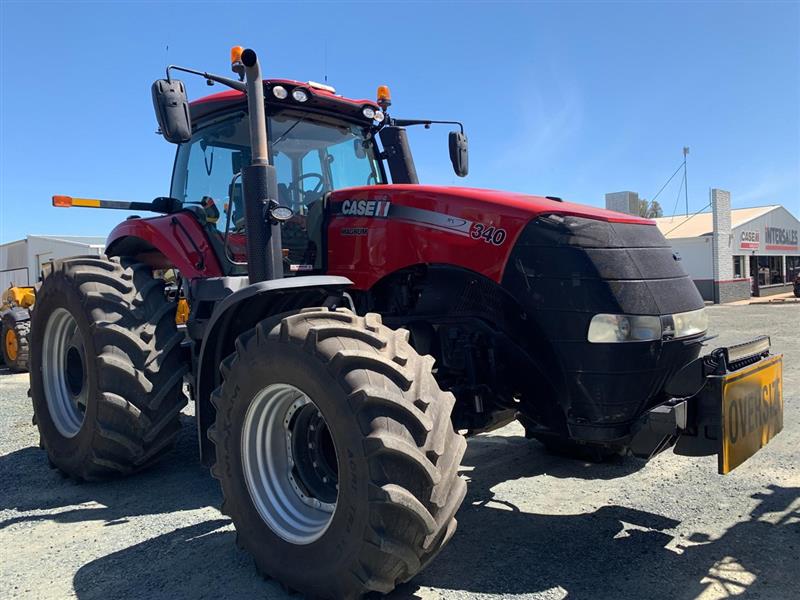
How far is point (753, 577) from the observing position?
307 cm

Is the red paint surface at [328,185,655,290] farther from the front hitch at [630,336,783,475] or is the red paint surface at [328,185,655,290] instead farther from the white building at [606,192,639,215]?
the white building at [606,192,639,215]

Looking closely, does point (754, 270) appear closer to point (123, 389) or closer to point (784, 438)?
point (784, 438)

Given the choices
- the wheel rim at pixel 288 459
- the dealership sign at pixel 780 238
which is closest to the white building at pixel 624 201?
the dealership sign at pixel 780 238

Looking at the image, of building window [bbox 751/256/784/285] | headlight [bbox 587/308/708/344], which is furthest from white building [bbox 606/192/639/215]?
headlight [bbox 587/308/708/344]

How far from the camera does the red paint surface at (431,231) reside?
3.41 meters

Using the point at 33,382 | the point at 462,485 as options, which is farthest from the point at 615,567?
the point at 33,382

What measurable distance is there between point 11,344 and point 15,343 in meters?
0.34

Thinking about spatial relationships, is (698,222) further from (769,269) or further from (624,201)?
(624,201)

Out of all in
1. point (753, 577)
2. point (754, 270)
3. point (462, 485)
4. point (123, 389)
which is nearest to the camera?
point (462, 485)

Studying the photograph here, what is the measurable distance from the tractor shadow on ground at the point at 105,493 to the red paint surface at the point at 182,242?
4.95 ft

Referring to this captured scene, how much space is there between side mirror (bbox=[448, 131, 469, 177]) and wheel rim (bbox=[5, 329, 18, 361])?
9.78 meters

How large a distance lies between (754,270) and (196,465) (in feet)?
114

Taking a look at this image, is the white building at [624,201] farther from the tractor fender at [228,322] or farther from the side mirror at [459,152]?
the tractor fender at [228,322]

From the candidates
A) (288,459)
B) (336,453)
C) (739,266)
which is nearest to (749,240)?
(739,266)
